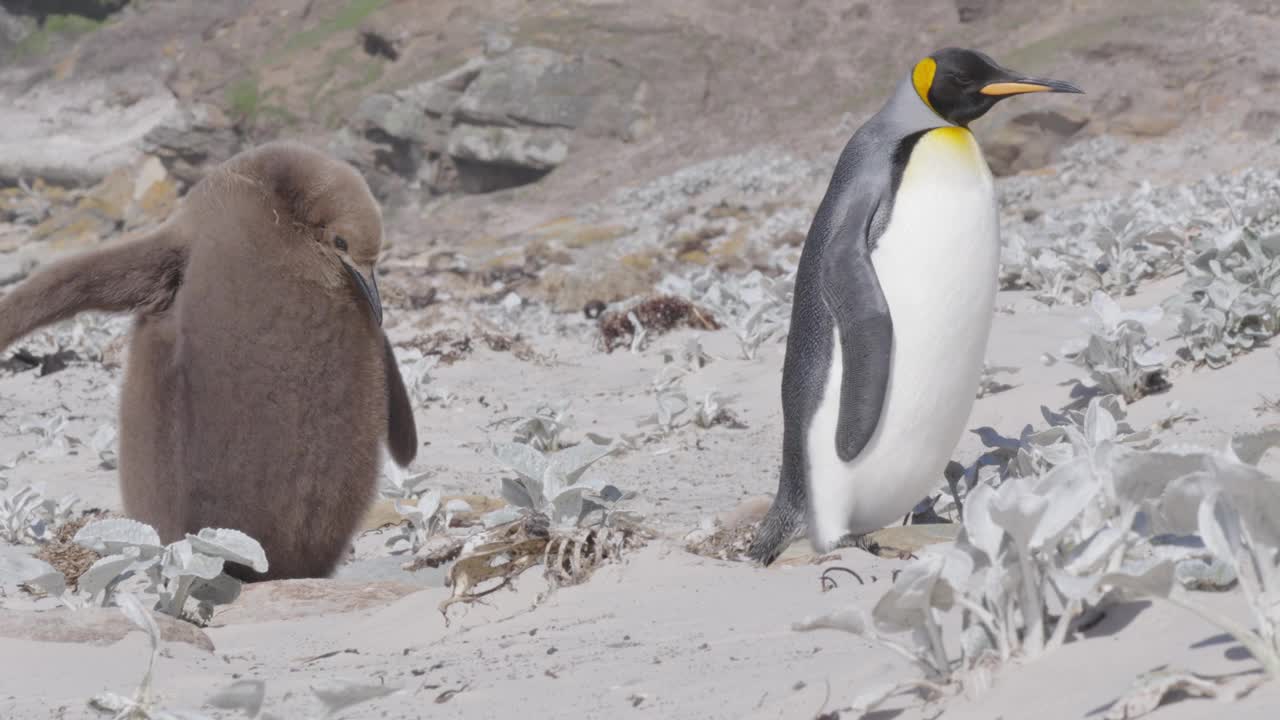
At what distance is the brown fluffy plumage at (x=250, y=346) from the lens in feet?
11.1

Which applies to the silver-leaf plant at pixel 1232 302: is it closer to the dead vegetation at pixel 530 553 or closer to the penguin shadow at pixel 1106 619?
the dead vegetation at pixel 530 553

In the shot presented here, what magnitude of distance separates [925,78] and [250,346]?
6.68 ft

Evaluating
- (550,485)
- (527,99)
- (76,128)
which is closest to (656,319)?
(550,485)

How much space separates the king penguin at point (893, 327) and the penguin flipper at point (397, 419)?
3.64 ft

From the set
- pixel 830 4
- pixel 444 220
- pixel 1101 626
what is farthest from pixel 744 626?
pixel 830 4

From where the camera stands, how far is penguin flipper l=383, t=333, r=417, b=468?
3.78 metres

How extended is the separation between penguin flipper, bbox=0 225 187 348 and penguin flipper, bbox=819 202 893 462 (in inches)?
71.6

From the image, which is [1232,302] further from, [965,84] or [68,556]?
[68,556]

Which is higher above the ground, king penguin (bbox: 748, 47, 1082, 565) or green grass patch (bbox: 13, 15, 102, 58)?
king penguin (bbox: 748, 47, 1082, 565)

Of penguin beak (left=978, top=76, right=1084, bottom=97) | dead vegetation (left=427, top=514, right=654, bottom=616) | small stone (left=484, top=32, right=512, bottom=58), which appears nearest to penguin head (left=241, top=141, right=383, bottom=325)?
dead vegetation (left=427, top=514, right=654, bottom=616)

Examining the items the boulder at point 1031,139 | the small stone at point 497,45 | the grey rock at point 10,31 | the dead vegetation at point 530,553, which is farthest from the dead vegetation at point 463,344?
the grey rock at point 10,31

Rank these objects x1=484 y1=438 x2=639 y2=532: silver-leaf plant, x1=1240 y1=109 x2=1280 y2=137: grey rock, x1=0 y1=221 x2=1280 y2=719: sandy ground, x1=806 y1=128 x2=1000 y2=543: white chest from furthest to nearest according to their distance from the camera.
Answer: x1=1240 y1=109 x2=1280 y2=137: grey rock
x1=806 y1=128 x2=1000 y2=543: white chest
x1=484 y1=438 x2=639 y2=532: silver-leaf plant
x1=0 y1=221 x2=1280 y2=719: sandy ground

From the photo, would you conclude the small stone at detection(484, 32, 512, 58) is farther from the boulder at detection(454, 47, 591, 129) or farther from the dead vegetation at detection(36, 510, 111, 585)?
the dead vegetation at detection(36, 510, 111, 585)

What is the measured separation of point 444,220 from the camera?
2052 centimetres
